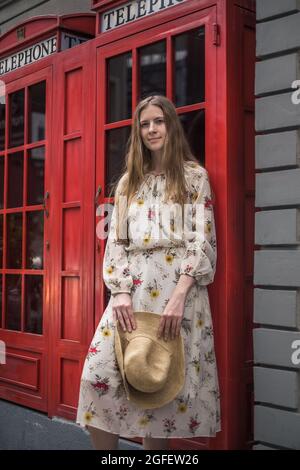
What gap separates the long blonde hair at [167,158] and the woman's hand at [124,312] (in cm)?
45

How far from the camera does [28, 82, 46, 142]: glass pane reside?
14.4 feet

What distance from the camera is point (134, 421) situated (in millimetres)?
2840

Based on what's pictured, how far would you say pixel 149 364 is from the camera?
273 cm

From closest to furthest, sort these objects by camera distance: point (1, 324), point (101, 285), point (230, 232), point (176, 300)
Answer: point (176, 300) < point (230, 232) < point (101, 285) < point (1, 324)

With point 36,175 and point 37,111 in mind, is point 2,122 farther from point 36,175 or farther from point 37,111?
point 36,175

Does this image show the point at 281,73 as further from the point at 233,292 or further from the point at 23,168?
the point at 23,168

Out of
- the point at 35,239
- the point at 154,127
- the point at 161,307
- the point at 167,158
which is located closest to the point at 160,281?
the point at 161,307

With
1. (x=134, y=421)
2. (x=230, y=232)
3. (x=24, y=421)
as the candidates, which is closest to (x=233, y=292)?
(x=230, y=232)

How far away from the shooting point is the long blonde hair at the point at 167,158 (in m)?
2.94

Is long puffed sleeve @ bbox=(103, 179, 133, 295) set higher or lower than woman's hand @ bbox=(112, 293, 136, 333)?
higher

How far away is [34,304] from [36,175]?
0.97 meters

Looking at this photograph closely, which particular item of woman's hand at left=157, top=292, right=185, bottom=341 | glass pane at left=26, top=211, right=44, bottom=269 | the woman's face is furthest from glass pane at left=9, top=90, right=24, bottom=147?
woman's hand at left=157, top=292, right=185, bottom=341

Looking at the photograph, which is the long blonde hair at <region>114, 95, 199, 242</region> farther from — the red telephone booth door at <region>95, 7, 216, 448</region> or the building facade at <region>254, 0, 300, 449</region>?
the building facade at <region>254, 0, 300, 449</region>
